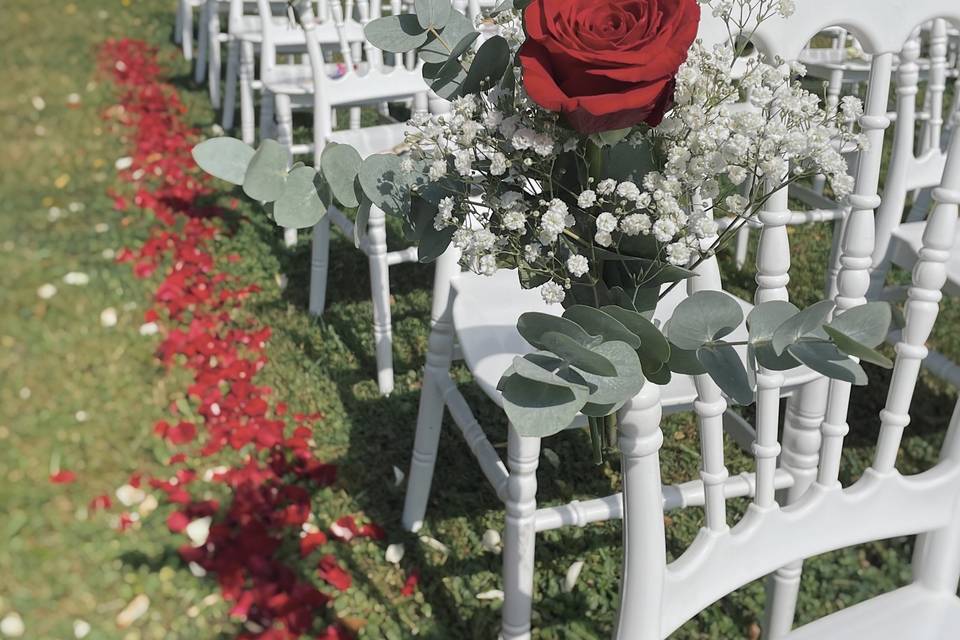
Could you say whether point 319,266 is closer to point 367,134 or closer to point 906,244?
point 367,134

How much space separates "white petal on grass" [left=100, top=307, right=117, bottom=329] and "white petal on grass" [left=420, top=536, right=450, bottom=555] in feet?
4.94

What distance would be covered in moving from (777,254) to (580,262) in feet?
1.59

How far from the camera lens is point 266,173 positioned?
0.66 meters

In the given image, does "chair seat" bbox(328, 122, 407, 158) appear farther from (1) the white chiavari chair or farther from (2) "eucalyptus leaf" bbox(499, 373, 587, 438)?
(2) "eucalyptus leaf" bbox(499, 373, 587, 438)

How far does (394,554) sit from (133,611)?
1.86 ft

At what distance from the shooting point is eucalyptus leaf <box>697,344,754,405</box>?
2.16 ft

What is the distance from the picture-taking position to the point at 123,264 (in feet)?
10.9

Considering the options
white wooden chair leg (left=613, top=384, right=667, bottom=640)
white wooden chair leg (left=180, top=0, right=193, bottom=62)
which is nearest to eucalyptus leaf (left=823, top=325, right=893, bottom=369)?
white wooden chair leg (left=613, top=384, right=667, bottom=640)

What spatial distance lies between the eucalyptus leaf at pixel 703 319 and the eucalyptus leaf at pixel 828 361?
5 centimetres

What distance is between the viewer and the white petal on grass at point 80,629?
1.85m

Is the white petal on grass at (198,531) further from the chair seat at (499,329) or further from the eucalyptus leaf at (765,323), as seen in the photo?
the eucalyptus leaf at (765,323)

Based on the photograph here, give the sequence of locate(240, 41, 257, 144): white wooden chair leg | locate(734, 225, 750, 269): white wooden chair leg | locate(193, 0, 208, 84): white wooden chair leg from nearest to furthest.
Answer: locate(734, 225, 750, 269): white wooden chair leg, locate(240, 41, 257, 144): white wooden chair leg, locate(193, 0, 208, 84): white wooden chair leg

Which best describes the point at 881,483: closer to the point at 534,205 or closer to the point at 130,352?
the point at 534,205

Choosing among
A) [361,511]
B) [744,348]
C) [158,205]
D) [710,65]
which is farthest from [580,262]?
[158,205]
